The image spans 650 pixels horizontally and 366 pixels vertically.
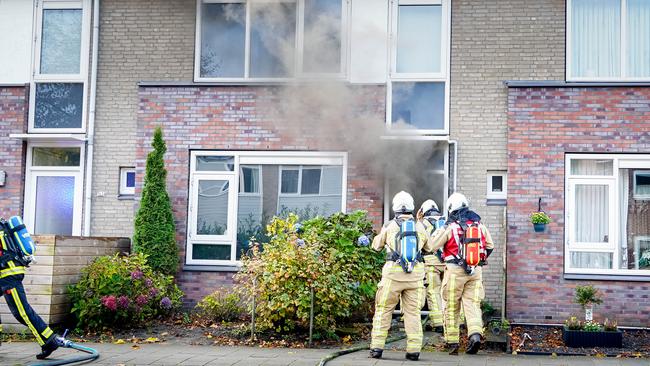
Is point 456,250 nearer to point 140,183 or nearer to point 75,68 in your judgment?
point 140,183

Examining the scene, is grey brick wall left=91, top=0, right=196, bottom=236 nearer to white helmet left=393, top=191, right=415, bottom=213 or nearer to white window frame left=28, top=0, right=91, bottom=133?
white window frame left=28, top=0, right=91, bottom=133

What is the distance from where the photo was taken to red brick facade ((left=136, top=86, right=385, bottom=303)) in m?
14.3

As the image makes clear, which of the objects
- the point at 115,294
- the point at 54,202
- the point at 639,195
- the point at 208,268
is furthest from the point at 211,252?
the point at 639,195

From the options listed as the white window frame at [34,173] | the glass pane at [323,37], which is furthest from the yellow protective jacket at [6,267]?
the glass pane at [323,37]

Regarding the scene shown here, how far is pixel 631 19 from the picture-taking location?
45.8ft

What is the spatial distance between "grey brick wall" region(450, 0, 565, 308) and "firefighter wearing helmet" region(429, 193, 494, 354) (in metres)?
2.98

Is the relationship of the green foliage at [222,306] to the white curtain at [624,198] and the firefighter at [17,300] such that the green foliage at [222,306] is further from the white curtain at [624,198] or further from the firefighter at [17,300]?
the white curtain at [624,198]

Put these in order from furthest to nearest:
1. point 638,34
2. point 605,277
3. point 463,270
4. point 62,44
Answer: point 62,44 < point 638,34 < point 605,277 < point 463,270

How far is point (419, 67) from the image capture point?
14.4 m

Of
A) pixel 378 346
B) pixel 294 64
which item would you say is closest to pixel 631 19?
pixel 294 64

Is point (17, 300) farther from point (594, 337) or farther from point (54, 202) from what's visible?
point (594, 337)

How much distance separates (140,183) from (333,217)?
382 cm

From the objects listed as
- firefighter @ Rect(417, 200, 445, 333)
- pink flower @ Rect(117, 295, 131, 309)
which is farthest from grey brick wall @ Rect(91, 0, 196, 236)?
firefighter @ Rect(417, 200, 445, 333)

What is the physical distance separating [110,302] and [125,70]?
4737mm
